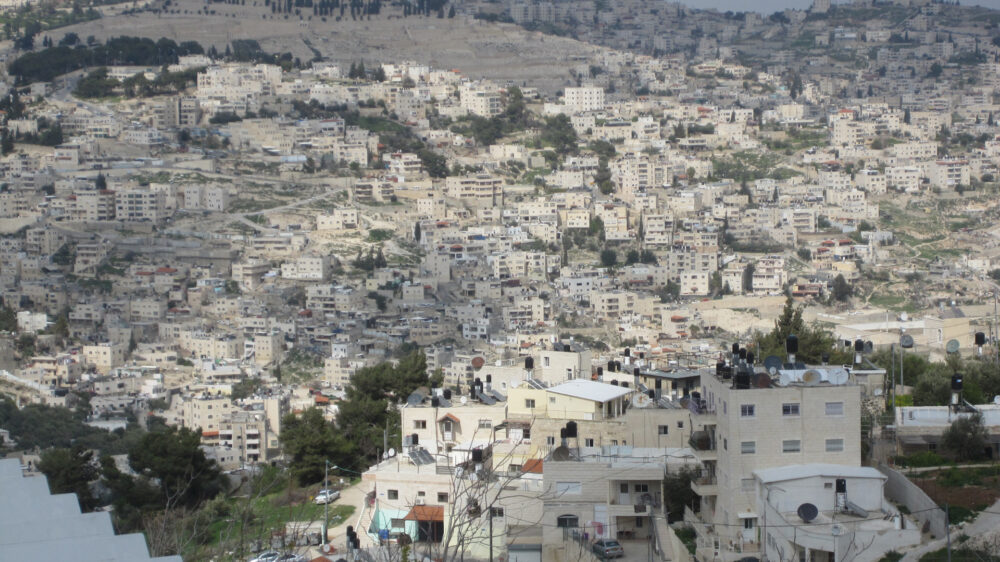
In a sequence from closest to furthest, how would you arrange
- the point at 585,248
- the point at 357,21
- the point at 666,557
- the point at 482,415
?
the point at 666,557
the point at 482,415
the point at 585,248
the point at 357,21

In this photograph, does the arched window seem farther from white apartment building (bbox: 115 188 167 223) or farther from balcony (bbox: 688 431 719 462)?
white apartment building (bbox: 115 188 167 223)

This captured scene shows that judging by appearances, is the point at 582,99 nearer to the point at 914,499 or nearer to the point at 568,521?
the point at 568,521

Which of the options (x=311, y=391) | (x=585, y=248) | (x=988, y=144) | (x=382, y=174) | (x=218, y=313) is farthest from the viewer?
(x=988, y=144)

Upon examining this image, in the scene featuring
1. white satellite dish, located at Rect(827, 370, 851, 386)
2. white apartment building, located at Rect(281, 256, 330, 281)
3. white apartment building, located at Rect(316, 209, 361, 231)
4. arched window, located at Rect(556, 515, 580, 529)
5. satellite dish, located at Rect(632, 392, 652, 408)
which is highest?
white satellite dish, located at Rect(827, 370, 851, 386)

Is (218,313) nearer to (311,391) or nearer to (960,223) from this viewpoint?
(311,391)

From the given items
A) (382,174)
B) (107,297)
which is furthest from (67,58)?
(107,297)

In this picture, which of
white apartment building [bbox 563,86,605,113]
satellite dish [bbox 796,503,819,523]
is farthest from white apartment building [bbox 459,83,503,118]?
satellite dish [bbox 796,503,819,523]

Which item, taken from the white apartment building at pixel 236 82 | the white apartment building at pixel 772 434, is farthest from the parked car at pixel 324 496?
the white apartment building at pixel 236 82
